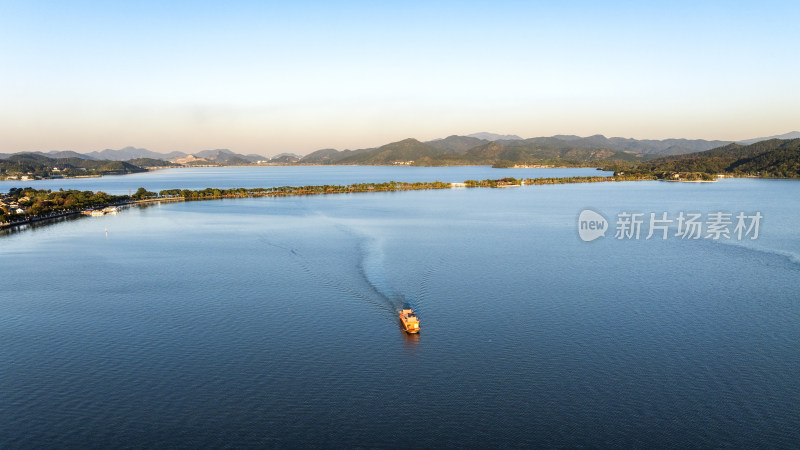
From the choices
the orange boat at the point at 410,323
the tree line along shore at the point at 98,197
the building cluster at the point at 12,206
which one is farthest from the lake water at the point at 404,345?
the tree line along shore at the point at 98,197

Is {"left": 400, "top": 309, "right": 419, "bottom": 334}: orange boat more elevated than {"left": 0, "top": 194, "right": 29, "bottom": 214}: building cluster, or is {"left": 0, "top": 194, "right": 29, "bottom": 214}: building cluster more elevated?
{"left": 0, "top": 194, "right": 29, "bottom": 214}: building cluster

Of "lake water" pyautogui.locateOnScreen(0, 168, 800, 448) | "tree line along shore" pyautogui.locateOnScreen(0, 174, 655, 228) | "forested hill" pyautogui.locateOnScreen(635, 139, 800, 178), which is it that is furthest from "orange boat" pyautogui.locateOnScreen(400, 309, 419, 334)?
"forested hill" pyautogui.locateOnScreen(635, 139, 800, 178)

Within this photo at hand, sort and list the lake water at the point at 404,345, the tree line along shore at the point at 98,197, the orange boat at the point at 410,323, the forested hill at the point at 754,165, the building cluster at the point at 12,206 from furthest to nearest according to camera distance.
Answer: the forested hill at the point at 754,165 < the tree line along shore at the point at 98,197 < the building cluster at the point at 12,206 < the orange boat at the point at 410,323 < the lake water at the point at 404,345

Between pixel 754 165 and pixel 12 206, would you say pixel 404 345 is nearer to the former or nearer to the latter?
pixel 12 206

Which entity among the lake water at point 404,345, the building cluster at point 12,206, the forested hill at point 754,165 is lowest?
the lake water at point 404,345

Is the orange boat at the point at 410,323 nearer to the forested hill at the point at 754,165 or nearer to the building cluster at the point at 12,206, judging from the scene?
the building cluster at the point at 12,206

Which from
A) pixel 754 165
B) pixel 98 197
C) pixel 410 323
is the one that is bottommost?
pixel 410 323

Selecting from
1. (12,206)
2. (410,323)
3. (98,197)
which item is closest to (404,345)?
(410,323)

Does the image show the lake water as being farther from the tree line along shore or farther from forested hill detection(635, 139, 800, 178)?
forested hill detection(635, 139, 800, 178)

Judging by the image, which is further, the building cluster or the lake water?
the building cluster
